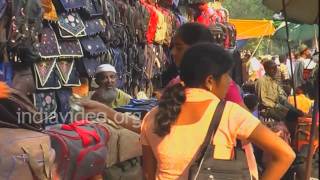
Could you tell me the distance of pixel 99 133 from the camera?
360 centimetres

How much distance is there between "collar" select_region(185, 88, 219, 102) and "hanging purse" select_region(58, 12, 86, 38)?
11.4 ft

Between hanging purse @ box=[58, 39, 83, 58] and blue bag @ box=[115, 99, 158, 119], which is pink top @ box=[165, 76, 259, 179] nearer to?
blue bag @ box=[115, 99, 158, 119]

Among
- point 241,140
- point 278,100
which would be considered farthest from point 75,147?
point 278,100

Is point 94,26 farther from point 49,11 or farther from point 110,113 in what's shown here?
point 110,113

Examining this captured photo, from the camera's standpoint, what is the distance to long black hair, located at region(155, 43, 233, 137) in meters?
2.36

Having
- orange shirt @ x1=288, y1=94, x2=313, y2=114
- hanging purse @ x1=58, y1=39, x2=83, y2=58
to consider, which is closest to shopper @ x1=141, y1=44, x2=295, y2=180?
hanging purse @ x1=58, y1=39, x2=83, y2=58

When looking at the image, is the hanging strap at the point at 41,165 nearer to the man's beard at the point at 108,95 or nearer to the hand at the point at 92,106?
the hand at the point at 92,106

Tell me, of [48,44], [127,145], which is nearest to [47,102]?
[48,44]

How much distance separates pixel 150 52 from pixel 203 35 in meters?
5.40

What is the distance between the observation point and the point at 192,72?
239cm

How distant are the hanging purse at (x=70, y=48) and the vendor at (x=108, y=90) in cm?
39

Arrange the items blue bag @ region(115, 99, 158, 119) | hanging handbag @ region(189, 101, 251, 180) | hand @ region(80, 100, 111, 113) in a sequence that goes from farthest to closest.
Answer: blue bag @ region(115, 99, 158, 119) < hand @ region(80, 100, 111, 113) < hanging handbag @ region(189, 101, 251, 180)

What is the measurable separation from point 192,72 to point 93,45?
3985mm

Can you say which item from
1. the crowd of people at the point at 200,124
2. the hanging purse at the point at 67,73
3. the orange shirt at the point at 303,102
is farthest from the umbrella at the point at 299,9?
the orange shirt at the point at 303,102
